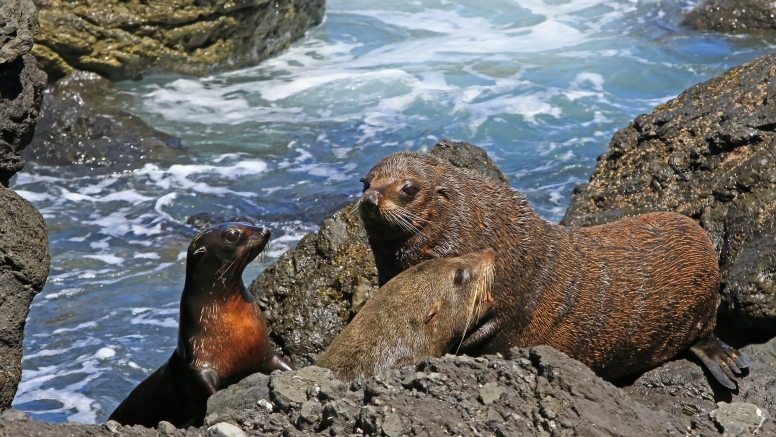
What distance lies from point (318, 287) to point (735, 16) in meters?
15.3

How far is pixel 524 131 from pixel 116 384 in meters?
8.79

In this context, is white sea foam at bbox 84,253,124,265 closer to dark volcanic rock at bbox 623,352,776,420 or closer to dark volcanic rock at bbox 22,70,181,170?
dark volcanic rock at bbox 22,70,181,170

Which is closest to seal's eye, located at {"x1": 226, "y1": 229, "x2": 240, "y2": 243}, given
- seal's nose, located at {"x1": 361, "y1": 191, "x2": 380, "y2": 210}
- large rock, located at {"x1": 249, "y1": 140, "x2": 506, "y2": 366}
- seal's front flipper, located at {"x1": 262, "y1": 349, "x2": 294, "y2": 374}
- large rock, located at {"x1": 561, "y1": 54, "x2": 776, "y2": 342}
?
large rock, located at {"x1": 249, "y1": 140, "x2": 506, "y2": 366}

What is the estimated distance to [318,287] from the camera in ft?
24.2

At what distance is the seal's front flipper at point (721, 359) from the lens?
20.5 ft

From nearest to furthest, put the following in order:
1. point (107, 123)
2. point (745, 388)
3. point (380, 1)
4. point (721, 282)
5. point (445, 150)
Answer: point (745, 388) → point (721, 282) → point (445, 150) → point (107, 123) → point (380, 1)

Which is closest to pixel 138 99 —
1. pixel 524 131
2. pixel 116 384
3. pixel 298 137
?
pixel 298 137

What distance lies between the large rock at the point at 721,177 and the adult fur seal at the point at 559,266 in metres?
0.37

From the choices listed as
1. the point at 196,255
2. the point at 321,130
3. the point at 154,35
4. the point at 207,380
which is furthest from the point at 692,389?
the point at 154,35

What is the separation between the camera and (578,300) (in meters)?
6.32

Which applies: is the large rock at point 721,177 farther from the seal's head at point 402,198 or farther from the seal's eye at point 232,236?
the seal's eye at point 232,236

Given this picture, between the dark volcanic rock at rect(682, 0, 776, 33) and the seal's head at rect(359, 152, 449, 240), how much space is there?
15.3 m

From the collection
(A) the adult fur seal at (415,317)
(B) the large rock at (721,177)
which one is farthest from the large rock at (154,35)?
(A) the adult fur seal at (415,317)

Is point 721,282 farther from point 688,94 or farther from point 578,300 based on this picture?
point 688,94
